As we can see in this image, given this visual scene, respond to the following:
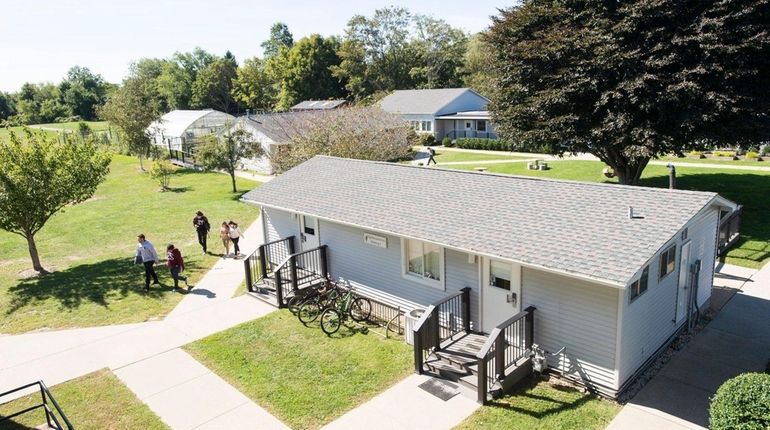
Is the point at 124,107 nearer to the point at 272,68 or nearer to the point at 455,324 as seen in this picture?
the point at 455,324

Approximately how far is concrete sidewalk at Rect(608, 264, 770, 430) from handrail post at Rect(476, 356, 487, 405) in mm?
2121

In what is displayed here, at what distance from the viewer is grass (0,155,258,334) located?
1459cm

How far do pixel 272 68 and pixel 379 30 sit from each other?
22037 millimetres

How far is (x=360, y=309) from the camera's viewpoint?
13203 mm

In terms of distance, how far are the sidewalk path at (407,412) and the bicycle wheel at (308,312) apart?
152 inches

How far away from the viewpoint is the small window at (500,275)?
10.4m

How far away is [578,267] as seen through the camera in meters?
8.82

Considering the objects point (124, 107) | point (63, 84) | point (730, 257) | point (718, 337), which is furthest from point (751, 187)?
point (63, 84)

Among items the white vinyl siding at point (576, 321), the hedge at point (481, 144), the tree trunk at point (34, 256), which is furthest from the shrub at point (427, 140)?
the white vinyl siding at point (576, 321)

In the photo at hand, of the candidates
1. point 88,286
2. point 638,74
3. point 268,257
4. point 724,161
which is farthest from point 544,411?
point 724,161

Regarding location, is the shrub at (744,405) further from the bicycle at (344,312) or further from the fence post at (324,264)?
the fence post at (324,264)

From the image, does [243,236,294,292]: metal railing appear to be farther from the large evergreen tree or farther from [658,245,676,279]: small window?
the large evergreen tree

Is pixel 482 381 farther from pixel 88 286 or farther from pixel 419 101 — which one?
pixel 419 101

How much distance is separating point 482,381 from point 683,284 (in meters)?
5.60
